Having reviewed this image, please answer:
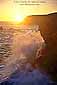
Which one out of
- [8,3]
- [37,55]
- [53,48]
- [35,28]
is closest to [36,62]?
[37,55]

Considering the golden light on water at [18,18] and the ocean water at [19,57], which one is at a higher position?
the golden light on water at [18,18]

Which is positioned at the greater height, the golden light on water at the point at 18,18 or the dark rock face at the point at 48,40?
the golden light on water at the point at 18,18

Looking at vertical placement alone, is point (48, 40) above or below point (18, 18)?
below

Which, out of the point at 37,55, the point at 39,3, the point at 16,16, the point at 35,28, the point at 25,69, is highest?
the point at 39,3

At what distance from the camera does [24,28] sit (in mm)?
1452

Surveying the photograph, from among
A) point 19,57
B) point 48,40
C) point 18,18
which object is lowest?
point 19,57

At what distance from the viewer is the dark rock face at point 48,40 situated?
142 centimetres

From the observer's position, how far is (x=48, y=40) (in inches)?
56.6

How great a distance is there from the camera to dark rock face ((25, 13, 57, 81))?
4.65 feet

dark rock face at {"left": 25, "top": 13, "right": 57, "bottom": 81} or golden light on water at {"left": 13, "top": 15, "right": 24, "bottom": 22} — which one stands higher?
golden light on water at {"left": 13, "top": 15, "right": 24, "bottom": 22}

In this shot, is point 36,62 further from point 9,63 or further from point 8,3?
point 8,3

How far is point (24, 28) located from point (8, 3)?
0.25 metres

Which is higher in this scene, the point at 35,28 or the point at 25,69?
the point at 35,28

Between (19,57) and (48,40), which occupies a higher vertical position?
(48,40)
